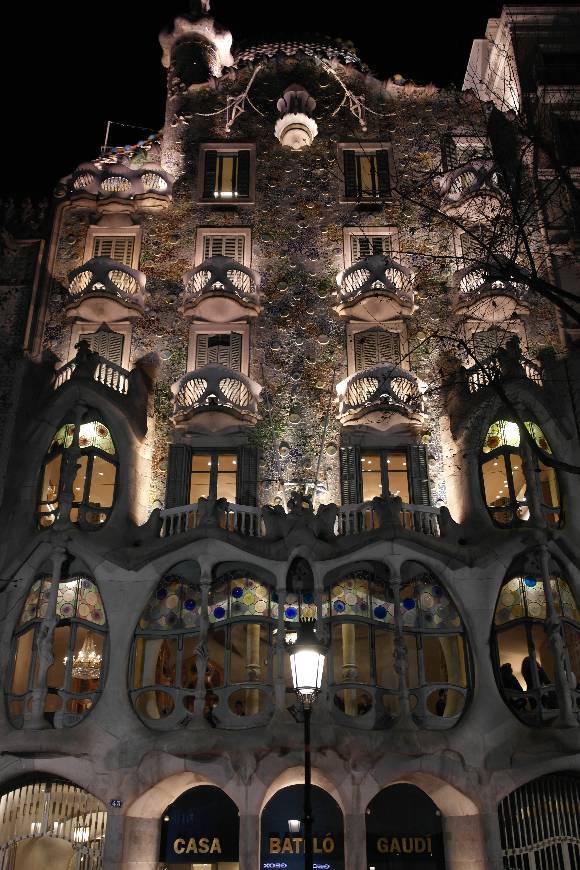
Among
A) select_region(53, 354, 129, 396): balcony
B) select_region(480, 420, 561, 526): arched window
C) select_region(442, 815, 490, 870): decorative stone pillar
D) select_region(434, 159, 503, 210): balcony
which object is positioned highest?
select_region(434, 159, 503, 210): balcony

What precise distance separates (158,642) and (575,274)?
17.7 m

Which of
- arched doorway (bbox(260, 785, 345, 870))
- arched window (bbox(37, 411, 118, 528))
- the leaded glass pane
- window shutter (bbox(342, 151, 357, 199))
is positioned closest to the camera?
arched doorway (bbox(260, 785, 345, 870))

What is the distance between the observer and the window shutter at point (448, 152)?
30.3m

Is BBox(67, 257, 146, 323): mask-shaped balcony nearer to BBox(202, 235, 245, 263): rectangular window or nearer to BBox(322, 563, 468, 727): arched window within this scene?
BBox(202, 235, 245, 263): rectangular window

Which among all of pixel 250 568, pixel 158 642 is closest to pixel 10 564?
pixel 158 642

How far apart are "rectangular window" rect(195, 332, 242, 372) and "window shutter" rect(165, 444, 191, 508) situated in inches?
124

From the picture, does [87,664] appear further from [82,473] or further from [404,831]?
[404,831]

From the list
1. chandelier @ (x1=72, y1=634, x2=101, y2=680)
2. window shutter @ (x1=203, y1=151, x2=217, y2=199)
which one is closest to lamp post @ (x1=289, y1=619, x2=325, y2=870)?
chandelier @ (x1=72, y1=634, x2=101, y2=680)

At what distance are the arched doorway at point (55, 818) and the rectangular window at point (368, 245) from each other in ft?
60.1

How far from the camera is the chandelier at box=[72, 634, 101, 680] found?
73.2 ft

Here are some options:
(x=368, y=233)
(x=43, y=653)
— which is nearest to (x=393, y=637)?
(x=43, y=653)

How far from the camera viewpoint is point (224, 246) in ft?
94.6

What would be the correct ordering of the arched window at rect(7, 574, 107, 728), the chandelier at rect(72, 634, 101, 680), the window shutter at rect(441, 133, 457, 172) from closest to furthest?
the arched window at rect(7, 574, 107, 728) → the chandelier at rect(72, 634, 101, 680) → the window shutter at rect(441, 133, 457, 172)

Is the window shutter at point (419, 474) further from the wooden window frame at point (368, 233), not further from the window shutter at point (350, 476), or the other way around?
the wooden window frame at point (368, 233)
